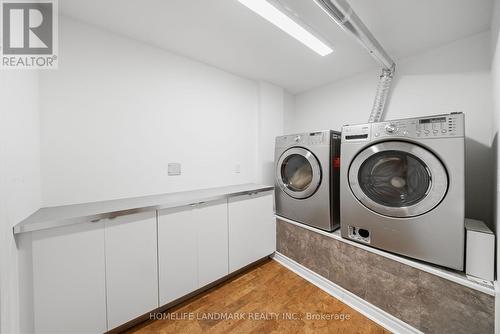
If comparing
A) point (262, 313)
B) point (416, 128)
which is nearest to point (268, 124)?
point (416, 128)

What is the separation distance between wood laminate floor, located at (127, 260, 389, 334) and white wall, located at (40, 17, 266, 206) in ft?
3.51

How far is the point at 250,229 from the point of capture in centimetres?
197

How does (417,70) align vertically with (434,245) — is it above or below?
above

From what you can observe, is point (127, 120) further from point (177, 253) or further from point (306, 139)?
point (306, 139)

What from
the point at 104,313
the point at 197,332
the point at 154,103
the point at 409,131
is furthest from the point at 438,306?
the point at 154,103

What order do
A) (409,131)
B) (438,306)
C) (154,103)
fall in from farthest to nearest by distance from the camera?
1. (154,103)
2. (409,131)
3. (438,306)

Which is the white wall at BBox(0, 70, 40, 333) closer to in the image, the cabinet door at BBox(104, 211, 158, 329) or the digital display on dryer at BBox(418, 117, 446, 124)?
the cabinet door at BBox(104, 211, 158, 329)

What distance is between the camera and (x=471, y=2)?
3.94 ft

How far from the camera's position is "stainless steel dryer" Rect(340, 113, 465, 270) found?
112 centimetres

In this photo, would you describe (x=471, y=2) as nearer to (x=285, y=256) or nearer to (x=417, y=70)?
(x=417, y=70)

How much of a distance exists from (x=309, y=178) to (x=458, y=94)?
4.93ft

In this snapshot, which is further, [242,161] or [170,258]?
[242,161]

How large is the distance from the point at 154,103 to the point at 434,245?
2504mm

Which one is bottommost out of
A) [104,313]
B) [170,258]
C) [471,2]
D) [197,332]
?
[197,332]
